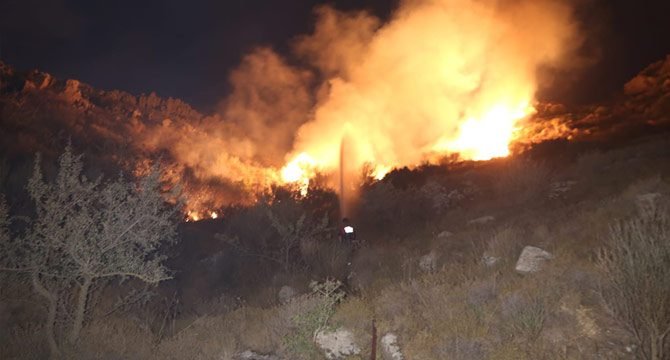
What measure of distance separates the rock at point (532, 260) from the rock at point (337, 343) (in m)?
4.16

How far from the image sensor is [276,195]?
1017 inches

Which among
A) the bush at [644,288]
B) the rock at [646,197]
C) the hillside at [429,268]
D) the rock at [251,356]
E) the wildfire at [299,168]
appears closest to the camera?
the bush at [644,288]

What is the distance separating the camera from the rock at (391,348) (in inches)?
312

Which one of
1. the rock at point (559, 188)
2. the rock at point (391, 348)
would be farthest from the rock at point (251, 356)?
the rock at point (559, 188)

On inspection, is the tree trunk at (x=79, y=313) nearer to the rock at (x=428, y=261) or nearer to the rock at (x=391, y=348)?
the rock at (x=391, y=348)

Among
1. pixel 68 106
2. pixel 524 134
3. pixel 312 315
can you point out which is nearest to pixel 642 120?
pixel 524 134

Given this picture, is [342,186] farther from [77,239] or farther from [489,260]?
[77,239]

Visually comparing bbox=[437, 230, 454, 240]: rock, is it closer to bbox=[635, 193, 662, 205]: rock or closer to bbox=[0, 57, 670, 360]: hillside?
bbox=[0, 57, 670, 360]: hillside

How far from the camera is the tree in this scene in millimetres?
8633

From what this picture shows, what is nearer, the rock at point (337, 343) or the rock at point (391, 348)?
the rock at point (391, 348)

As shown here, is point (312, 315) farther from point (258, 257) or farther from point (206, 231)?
point (206, 231)

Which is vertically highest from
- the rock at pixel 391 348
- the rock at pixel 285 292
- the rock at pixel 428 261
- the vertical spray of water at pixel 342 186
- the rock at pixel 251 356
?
the vertical spray of water at pixel 342 186

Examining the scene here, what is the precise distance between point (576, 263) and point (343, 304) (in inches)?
189

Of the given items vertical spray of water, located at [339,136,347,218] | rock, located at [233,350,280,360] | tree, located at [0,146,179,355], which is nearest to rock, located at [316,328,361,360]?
rock, located at [233,350,280,360]
